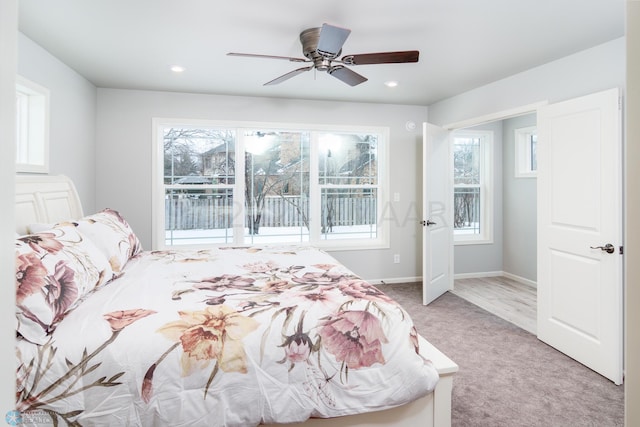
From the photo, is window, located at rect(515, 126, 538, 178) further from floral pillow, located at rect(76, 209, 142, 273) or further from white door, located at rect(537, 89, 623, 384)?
floral pillow, located at rect(76, 209, 142, 273)

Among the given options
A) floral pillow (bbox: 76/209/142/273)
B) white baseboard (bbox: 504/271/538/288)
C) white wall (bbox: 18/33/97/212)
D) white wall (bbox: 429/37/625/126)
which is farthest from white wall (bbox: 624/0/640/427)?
white baseboard (bbox: 504/271/538/288)

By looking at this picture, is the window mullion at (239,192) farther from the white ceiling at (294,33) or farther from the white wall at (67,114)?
the white wall at (67,114)

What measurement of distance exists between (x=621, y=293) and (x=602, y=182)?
2.55 ft

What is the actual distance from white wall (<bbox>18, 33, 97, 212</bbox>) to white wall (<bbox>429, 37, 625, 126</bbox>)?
4088 millimetres

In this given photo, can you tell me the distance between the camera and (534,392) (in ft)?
7.68

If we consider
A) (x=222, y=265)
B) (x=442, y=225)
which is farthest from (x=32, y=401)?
(x=442, y=225)

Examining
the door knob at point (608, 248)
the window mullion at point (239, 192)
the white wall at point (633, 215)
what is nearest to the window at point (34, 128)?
the window mullion at point (239, 192)

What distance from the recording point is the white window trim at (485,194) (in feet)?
17.2

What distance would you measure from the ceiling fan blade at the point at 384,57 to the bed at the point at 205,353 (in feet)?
4.80

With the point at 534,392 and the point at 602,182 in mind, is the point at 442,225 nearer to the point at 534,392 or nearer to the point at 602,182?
the point at 602,182

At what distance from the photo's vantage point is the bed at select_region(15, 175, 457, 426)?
135cm

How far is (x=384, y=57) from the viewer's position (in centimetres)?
235

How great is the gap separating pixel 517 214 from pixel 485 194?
1.69 feet

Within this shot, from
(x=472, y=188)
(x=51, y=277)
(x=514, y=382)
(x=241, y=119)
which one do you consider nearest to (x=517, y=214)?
(x=472, y=188)
